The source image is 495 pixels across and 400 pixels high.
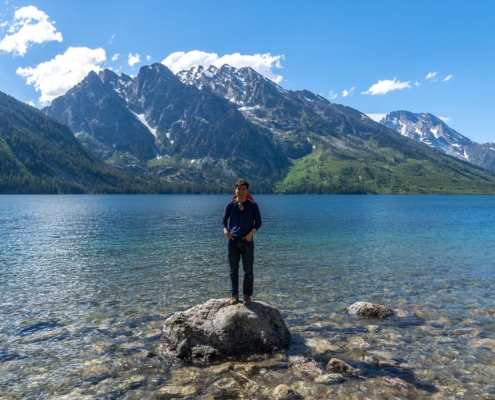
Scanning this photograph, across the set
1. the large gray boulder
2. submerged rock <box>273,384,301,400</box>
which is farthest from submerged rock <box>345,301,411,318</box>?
submerged rock <box>273,384,301,400</box>

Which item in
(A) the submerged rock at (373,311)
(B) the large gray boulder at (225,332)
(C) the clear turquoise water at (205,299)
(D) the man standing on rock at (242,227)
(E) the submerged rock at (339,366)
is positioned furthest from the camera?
(A) the submerged rock at (373,311)

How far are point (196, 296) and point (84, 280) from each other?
10.9m

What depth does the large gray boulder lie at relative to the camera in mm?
14695

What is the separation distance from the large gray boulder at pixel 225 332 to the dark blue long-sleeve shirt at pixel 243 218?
134 inches

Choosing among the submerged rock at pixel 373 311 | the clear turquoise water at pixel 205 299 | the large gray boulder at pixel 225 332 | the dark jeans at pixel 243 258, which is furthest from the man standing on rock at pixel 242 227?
the submerged rock at pixel 373 311

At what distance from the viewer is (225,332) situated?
1495 cm

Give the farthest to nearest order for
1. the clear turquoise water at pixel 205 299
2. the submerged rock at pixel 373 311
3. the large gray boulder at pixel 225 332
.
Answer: the submerged rock at pixel 373 311
the large gray boulder at pixel 225 332
the clear turquoise water at pixel 205 299

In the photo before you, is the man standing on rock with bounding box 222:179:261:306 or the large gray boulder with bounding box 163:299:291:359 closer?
the large gray boulder with bounding box 163:299:291:359

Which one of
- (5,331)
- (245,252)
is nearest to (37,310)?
(5,331)

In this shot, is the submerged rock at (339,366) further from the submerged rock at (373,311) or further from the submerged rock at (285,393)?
the submerged rock at (373,311)

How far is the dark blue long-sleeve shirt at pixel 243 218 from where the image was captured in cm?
1534

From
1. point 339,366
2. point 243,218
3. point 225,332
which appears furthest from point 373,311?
point 243,218

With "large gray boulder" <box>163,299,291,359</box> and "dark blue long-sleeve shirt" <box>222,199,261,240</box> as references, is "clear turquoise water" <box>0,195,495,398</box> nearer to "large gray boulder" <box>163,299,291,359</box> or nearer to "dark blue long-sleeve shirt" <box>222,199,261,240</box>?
"large gray boulder" <box>163,299,291,359</box>

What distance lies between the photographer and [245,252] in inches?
613
